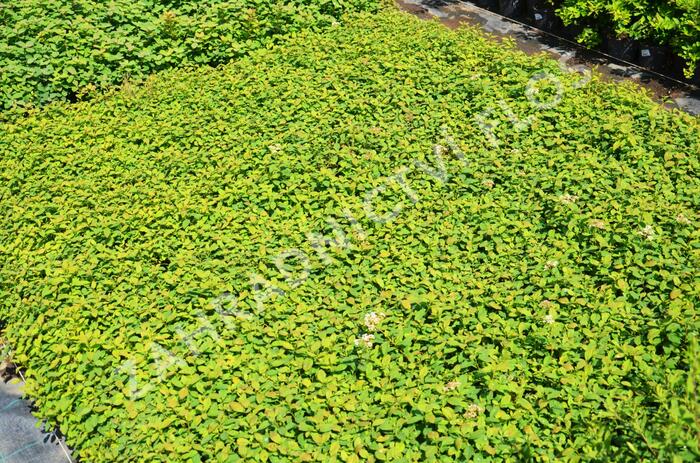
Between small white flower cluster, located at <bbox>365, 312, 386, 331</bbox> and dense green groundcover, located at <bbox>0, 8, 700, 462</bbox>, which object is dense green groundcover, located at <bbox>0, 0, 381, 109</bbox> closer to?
dense green groundcover, located at <bbox>0, 8, 700, 462</bbox>

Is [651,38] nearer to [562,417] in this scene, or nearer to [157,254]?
[562,417]

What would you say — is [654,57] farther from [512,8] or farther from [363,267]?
[363,267]

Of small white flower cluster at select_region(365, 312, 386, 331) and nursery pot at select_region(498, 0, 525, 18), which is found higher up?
nursery pot at select_region(498, 0, 525, 18)

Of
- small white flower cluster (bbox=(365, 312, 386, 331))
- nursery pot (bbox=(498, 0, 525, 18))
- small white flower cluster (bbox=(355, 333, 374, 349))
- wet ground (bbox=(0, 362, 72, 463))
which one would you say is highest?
nursery pot (bbox=(498, 0, 525, 18))

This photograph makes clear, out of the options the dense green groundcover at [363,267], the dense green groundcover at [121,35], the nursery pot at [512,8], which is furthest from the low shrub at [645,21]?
the dense green groundcover at [121,35]

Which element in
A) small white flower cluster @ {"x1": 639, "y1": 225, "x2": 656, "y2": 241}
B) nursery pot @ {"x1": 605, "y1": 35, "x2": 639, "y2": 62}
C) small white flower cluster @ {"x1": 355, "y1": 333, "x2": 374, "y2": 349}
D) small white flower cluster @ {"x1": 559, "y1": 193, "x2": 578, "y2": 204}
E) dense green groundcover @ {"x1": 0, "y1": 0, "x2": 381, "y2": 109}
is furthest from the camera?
nursery pot @ {"x1": 605, "y1": 35, "x2": 639, "y2": 62}

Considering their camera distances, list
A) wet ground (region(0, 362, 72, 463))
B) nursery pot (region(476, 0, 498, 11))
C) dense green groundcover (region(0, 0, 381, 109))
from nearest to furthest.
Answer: wet ground (region(0, 362, 72, 463)) → dense green groundcover (region(0, 0, 381, 109)) → nursery pot (region(476, 0, 498, 11))

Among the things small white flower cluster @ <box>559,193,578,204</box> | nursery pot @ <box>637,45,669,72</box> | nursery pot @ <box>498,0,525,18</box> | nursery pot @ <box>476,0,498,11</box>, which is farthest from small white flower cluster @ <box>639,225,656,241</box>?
nursery pot @ <box>476,0,498,11</box>

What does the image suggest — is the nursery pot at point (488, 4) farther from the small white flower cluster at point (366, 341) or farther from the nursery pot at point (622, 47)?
the small white flower cluster at point (366, 341)
